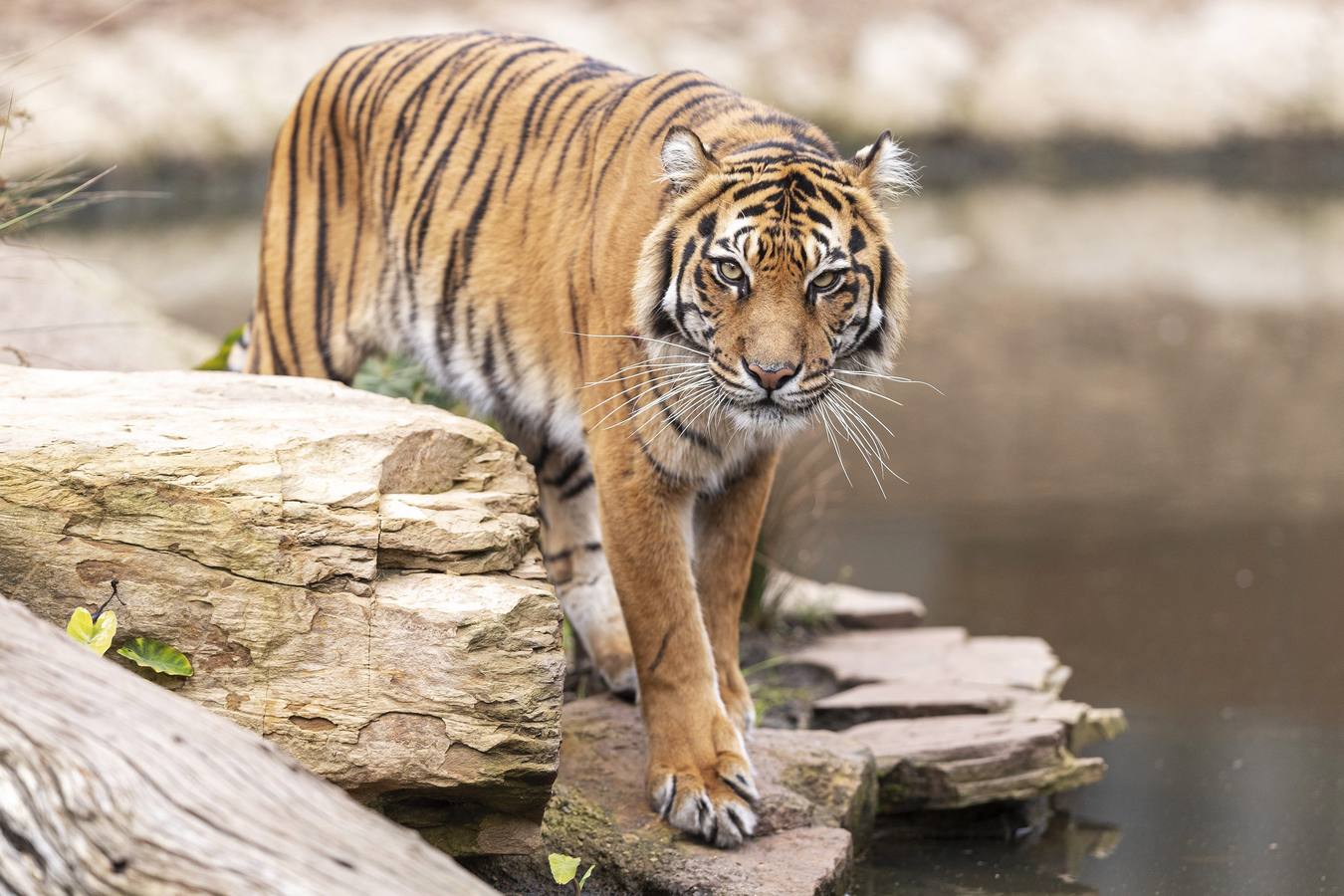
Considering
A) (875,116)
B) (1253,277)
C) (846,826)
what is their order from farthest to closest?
(875,116), (1253,277), (846,826)

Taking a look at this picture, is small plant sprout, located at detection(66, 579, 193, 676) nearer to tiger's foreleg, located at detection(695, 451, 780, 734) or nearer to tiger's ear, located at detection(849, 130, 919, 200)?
tiger's foreleg, located at detection(695, 451, 780, 734)

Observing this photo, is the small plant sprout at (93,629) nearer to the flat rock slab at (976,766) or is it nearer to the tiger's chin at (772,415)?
the tiger's chin at (772,415)

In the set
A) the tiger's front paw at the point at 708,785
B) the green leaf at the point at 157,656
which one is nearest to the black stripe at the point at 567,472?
the tiger's front paw at the point at 708,785

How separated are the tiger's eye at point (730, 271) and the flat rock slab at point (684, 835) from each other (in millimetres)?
1120

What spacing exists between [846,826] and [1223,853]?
927mm

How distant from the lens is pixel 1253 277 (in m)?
12.6

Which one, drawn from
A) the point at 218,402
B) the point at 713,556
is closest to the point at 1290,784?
the point at 713,556

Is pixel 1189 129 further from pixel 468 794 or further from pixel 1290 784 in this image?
pixel 468 794

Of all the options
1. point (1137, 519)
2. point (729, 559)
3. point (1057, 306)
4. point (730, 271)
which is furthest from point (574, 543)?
point (1057, 306)

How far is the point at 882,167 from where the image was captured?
3.39m

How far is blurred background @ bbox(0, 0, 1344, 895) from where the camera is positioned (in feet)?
13.9

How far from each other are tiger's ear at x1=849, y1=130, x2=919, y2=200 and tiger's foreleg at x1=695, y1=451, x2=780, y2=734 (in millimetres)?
662

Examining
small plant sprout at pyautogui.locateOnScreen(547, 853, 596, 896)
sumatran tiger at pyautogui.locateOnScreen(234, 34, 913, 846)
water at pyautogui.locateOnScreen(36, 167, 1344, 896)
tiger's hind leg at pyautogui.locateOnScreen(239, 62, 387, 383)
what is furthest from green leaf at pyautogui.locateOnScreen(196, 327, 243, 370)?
small plant sprout at pyautogui.locateOnScreen(547, 853, 596, 896)

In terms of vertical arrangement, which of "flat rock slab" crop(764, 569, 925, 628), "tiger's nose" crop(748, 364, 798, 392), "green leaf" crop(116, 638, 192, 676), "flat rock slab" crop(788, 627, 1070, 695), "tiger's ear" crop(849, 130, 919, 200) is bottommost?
"flat rock slab" crop(764, 569, 925, 628)
